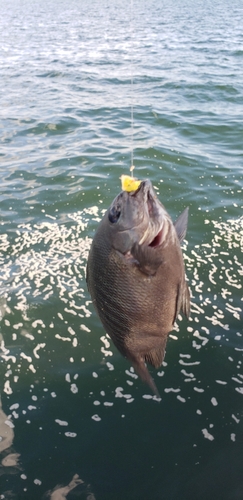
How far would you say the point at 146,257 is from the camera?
7.75ft

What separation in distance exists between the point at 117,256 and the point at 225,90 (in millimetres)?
13232

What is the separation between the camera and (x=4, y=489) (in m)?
3.76

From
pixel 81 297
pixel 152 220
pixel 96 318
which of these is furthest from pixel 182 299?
pixel 81 297

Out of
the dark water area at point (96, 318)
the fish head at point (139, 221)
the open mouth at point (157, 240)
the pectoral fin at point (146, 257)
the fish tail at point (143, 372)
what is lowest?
the dark water area at point (96, 318)

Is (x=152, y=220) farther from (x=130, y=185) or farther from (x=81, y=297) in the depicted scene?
(x=81, y=297)

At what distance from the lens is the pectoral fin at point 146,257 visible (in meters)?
2.35

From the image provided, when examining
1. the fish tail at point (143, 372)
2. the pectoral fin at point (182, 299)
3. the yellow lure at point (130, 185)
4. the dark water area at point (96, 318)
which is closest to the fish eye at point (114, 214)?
the yellow lure at point (130, 185)

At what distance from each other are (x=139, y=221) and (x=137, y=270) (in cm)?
27

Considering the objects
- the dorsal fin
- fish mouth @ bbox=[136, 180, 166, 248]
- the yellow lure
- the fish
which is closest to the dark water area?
the fish

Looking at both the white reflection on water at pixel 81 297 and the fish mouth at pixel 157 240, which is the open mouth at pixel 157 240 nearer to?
the fish mouth at pixel 157 240

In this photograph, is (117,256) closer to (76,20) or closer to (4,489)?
(4,489)

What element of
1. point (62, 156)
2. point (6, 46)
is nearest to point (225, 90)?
point (62, 156)

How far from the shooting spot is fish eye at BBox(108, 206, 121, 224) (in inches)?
96.8

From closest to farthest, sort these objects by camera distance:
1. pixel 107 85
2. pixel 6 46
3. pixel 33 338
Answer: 1. pixel 33 338
2. pixel 107 85
3. pixel 6 46
